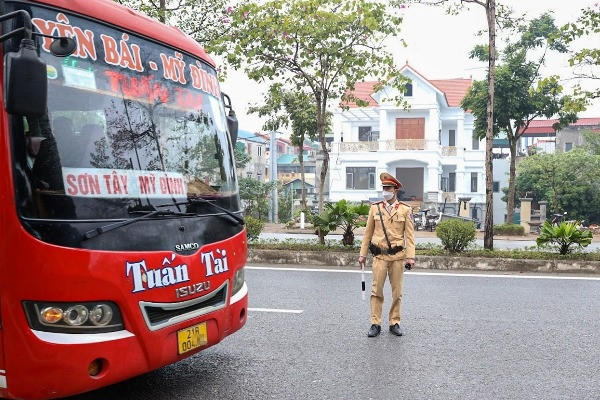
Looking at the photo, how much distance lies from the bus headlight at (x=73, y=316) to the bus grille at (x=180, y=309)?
23 centimetres

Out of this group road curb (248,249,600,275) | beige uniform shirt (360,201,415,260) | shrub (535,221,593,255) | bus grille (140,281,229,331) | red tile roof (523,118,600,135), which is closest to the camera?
bus grille (140,281,229,331)

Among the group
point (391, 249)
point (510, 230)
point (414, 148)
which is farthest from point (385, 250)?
point (414, 148)

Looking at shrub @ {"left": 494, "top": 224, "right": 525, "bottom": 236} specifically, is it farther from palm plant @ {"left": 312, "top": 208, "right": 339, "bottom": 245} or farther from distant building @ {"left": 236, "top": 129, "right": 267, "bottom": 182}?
distant building @ {"left": 236, "top": 129, "right": 267, "bottom": 182}

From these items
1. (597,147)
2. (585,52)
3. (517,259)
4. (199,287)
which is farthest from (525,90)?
(199,287)

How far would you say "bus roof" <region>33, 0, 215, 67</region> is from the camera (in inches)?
150

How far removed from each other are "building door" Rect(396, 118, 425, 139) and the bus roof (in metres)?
34.9

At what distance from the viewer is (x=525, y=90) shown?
84.7 feet

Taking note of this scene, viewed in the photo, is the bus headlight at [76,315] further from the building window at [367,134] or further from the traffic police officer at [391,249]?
the building window at [367,134]

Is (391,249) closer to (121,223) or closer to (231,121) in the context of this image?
(231,121)

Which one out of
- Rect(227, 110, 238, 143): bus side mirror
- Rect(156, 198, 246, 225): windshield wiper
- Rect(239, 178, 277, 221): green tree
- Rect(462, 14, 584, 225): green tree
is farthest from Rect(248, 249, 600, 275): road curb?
Rect(239, 178, 277, 221): green tree

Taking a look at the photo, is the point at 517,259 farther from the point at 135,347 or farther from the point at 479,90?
the point at 479,90

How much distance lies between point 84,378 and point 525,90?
25721mm

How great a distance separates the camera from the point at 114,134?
154 inches

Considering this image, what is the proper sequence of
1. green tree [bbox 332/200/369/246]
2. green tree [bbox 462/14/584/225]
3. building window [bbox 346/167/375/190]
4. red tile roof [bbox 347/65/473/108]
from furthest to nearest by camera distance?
building window [bbox 346/167/375/190]
red tile roof [bbox 347/65/473/108]
green tree [bbox 462/14/584/225]
green tree [bbox 332/200/369/246]
